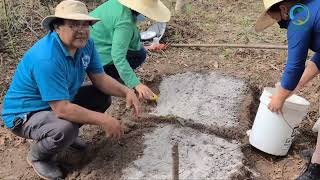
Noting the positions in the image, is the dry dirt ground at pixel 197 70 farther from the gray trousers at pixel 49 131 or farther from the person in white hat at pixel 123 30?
the person in white hat at pixel 123 30

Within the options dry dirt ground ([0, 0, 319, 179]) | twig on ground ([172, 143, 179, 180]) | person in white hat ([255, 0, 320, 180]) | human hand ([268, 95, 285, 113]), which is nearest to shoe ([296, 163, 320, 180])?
person in white hat ([255, 0, 320, 180])

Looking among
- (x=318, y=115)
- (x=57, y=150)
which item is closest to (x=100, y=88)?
(x=57, y=150)

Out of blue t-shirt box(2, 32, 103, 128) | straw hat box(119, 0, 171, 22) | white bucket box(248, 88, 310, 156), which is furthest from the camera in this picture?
straw hat box(119, 0, 171, 22)

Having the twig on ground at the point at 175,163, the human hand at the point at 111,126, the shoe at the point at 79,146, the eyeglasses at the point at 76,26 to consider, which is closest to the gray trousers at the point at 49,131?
the human hand at the point at 111,126

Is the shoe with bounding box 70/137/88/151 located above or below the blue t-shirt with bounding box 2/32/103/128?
below

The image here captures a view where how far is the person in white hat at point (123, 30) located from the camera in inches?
135

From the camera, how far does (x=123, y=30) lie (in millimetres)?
3475

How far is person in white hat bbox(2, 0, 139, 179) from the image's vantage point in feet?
8.88

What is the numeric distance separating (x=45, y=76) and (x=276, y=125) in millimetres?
1800

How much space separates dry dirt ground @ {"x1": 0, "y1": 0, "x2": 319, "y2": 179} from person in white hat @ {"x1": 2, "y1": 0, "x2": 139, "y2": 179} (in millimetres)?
276

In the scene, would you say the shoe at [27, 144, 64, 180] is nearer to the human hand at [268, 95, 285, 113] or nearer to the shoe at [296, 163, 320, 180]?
the human hand at [268, 95, 285, 113]

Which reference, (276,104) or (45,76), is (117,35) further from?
(276,104)

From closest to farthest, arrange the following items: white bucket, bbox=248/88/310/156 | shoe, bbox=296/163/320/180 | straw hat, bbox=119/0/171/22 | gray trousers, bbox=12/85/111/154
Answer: gray trousers, bbox=12/85/111/154, shoe, bbox=296/163/320/180, white bucket, bbox=248/88/310/156, straw hat, bbox=119/0/171/22

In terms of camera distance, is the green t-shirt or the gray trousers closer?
the gray trousers
